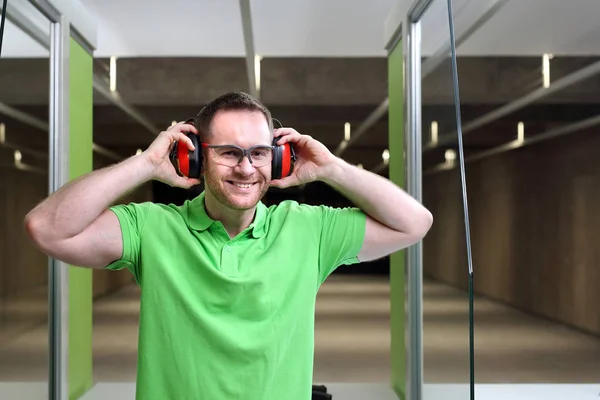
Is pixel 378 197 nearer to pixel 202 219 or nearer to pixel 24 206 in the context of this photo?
pixel 202 219

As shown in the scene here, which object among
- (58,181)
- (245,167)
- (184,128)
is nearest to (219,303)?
(245,167)

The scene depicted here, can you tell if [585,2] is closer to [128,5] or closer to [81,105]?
[128,5]

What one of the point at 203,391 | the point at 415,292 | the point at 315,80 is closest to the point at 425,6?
the point at 415,292

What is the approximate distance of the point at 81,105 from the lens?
149 inches

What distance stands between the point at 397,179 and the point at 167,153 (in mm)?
2413

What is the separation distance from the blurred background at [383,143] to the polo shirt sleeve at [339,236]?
0.73 m

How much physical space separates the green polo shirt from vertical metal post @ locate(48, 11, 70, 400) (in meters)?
1.90

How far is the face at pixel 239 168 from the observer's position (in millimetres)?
1491

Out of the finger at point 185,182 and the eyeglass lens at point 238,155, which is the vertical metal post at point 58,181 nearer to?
the finger at point 185,182

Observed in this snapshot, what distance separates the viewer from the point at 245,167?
148 centimetres

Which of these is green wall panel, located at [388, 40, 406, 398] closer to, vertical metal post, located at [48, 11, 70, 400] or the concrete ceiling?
the concrete ceiling

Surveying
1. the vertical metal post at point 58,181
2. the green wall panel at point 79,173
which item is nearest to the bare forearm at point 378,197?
the vertical metal post at point 58,181

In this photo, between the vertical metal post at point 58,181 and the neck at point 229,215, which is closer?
the neck at point 229,215

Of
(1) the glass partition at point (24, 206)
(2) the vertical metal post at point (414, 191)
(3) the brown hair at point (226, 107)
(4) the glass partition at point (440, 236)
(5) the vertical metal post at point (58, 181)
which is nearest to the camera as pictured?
(3) the brown hair at point (226, 107)
